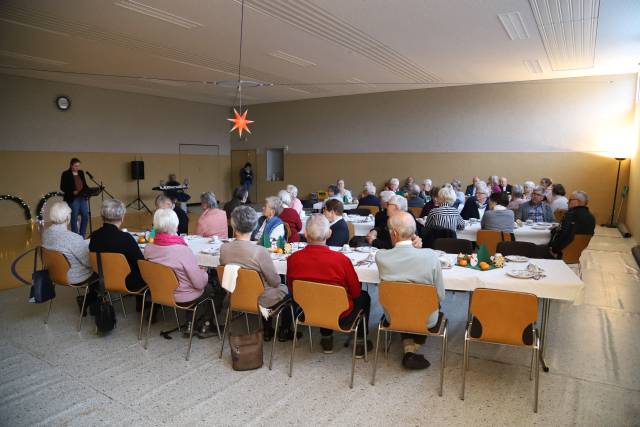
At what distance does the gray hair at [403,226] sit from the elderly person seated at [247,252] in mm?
1109

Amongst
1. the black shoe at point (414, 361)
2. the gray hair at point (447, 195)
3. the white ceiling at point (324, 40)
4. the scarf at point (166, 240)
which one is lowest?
the black shoe at point (414, 361)

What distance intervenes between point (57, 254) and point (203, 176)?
1237 centimetres

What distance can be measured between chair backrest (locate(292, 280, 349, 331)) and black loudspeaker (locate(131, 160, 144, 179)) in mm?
11755

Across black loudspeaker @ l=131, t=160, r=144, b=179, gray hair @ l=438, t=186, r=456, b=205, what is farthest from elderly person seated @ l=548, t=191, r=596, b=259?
black loudspeaker @ l=131, t=160, r=144, b=179

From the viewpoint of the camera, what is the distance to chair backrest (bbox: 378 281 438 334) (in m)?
3.02

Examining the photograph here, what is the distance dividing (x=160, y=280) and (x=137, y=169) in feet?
35.6

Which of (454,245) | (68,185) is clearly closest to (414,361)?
(454,245)

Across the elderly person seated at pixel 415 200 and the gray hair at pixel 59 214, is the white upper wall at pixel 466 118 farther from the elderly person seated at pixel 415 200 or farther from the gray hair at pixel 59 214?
the gray hair at pixel 59 214

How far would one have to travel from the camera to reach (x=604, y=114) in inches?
417

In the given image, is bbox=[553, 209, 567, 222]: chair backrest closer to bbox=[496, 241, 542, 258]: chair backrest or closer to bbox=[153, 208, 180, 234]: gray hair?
bbox=[496, 241, 542, 258]: chair backrest

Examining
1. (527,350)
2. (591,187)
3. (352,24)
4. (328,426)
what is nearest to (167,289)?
(328,426)

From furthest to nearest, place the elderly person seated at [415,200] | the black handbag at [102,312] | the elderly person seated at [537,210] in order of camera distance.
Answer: the elderly person seated at [415,200]
the elderly person seated at [537,210]
the black handbag at [102,312]

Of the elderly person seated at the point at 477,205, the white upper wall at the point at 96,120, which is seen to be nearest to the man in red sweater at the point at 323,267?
the elderly person seated at the point at 477,205

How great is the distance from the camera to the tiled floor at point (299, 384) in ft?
9.43
